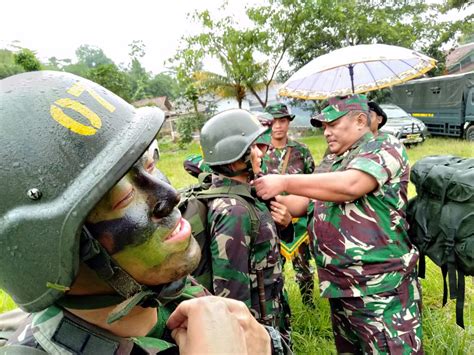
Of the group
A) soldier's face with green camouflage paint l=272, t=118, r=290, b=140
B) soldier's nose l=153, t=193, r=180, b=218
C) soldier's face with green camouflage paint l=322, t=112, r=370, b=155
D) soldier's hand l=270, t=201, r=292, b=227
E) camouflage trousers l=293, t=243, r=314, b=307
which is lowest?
camouflage trousers l=293, t=243, r=314, b=307

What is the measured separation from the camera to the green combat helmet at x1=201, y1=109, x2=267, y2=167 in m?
2.19

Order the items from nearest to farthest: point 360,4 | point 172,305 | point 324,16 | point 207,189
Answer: point 172,305
point 207,189
point 324,16
point 360,4

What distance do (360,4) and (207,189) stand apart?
19.9 m

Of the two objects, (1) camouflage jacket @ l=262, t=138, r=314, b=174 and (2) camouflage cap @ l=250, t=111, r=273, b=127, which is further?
(1) camouflage jacket @ l=262, t=138, r=314, b=174

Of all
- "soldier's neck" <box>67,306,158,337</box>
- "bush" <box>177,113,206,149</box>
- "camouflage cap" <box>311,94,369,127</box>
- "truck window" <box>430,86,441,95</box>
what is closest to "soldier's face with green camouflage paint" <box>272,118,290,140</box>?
"camouflage cap" <box>311,94,369,127</box>

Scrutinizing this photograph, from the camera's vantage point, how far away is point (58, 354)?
88 cm

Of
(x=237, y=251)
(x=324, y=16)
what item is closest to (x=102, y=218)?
(x=237, y=251)

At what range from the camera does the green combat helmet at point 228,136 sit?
219 centimetres

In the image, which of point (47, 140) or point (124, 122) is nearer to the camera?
point (47, 140)

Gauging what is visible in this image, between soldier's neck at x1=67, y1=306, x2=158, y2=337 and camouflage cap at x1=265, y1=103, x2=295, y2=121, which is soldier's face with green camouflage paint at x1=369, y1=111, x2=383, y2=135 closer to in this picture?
camouflage cap at x1=265, y1=103, x2=295, y2=121

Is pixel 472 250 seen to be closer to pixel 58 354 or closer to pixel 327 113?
pixel 327 113

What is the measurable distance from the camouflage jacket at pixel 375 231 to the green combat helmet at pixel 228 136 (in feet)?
2.08

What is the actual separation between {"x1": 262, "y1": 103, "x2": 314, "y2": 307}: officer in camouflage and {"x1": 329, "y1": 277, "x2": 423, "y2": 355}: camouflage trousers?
1.42 m

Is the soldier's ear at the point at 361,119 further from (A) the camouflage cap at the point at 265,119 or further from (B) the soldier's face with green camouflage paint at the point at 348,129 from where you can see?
(A) the camouflage cap at the point at 265,119
